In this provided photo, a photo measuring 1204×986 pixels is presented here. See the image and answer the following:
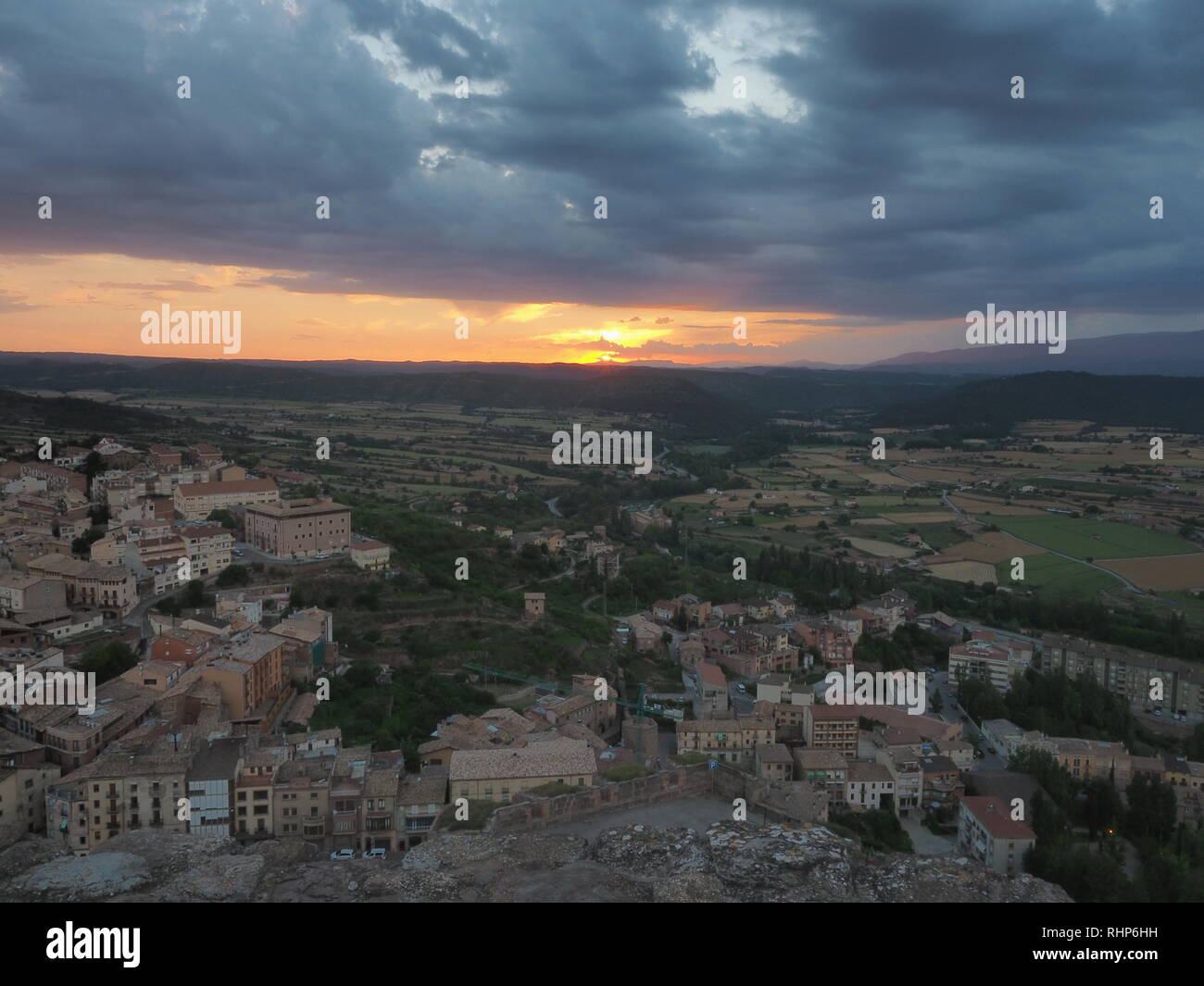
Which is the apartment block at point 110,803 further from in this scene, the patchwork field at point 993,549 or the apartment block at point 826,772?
the patchwork field at point 993,549

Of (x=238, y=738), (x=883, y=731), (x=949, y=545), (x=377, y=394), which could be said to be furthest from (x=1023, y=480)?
(x=377, y=394)

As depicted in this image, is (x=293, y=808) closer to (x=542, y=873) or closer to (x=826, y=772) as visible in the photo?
(x=542, y=873)

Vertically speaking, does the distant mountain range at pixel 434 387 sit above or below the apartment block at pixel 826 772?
above

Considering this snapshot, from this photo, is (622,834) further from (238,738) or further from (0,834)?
(238,738)

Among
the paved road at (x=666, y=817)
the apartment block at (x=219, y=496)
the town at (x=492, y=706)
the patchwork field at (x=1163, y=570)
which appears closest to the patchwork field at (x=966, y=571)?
the town at (x=492, y=706)

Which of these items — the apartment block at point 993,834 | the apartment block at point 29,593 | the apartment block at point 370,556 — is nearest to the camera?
the apartment block at point 993,834

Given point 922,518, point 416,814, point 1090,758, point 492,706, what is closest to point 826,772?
point 1090,758

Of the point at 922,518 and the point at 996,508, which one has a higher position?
the point at 996,508
